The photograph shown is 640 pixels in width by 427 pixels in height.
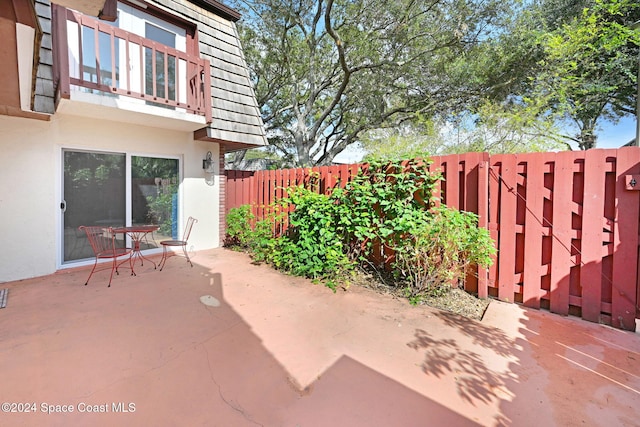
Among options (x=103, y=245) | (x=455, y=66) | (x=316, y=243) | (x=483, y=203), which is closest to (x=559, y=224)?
(x=483, y=203)

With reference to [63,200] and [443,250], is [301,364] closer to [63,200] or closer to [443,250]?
[443,250]

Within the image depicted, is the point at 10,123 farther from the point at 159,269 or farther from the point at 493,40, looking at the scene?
the point at 493,40

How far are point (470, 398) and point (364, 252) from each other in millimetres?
2726

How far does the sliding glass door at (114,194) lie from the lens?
502cm

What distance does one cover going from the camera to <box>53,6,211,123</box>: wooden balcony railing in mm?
4236

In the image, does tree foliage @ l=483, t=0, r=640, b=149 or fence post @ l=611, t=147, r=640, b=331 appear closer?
fence post @ l=611, t=147, r=640, b=331

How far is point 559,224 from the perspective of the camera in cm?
326

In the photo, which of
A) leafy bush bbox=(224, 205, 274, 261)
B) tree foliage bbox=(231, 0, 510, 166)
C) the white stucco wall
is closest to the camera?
the white stucco wall

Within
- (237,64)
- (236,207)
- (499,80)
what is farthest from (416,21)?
(236,207)

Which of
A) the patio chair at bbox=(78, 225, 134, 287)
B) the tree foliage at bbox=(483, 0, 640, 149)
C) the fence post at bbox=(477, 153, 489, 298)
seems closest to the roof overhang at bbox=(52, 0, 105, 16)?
the patio chair at bbox=(78, 225, 134, 287)

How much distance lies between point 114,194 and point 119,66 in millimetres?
2364

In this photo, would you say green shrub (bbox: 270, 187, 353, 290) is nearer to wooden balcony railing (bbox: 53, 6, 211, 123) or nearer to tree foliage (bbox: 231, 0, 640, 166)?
wooden balcony railing (bbox: 53, 6, 211, 123)

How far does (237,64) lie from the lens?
285 inches

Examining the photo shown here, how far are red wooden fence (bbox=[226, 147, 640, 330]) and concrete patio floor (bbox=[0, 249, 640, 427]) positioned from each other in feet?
0.95
